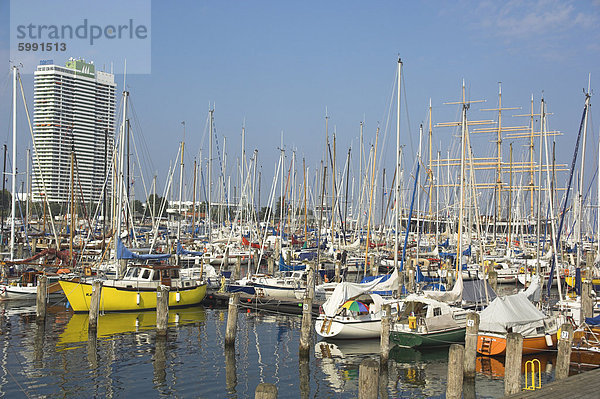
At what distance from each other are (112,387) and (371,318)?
12051 millimetres

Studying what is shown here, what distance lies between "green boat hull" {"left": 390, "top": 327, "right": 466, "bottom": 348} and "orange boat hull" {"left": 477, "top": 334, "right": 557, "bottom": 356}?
1.95m

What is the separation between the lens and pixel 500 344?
24219mm

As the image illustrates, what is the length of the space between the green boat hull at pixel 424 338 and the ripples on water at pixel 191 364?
1.57 feet

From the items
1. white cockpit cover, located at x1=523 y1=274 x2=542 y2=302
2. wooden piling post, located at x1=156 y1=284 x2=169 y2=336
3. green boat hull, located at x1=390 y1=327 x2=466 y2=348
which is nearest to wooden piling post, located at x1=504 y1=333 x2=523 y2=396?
green boat hull, located at x1=390 y1=327 x2=466 y2=348

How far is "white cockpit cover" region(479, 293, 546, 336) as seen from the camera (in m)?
24.2

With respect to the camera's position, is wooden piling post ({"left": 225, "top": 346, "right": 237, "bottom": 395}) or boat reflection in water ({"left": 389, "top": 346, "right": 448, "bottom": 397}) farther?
boat reflection in water ({"left": 389, "top": 346, "right": 448, "bottom": 397})

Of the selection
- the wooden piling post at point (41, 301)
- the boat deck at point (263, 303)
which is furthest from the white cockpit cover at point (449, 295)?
the wooden piling post at point (41, 301)

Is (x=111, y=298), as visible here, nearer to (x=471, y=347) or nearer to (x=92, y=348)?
(x=92, y=348)

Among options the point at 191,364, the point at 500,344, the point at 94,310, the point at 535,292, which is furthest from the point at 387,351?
the point at 94,310

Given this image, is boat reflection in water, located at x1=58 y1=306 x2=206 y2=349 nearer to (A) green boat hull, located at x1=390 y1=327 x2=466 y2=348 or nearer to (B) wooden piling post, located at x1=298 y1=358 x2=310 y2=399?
(B) wooden piling post, located at x1=298 y1=358 x2=310 y2=399

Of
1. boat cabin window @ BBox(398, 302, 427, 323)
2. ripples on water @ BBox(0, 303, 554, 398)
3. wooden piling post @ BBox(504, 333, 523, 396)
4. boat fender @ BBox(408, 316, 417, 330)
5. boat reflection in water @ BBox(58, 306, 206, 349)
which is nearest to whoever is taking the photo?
wooden piling post @ BBox(504, 333, 523, 396)

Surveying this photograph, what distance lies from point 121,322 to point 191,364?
974 cm

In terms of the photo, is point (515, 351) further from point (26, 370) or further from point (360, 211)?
point (360, 211)

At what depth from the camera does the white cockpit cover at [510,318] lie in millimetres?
24156
